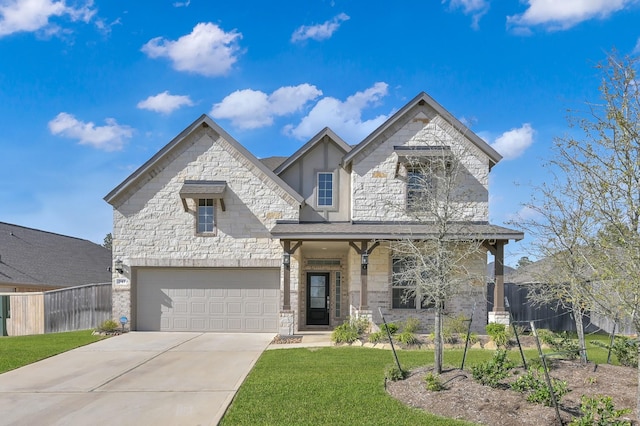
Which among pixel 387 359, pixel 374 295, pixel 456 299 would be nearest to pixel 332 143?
pixel 374 295

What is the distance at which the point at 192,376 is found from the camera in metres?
10.6

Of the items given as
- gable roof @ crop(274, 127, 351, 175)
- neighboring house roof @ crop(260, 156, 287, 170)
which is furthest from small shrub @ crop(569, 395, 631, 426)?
neighboring house roof @ crop(260, 156, 287, 170)

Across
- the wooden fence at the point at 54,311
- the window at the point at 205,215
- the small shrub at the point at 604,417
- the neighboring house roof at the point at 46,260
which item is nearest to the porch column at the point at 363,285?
the window at the point at 205,215

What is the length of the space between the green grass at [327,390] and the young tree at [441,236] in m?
1.49

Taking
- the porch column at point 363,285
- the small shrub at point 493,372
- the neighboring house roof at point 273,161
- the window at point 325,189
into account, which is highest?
the neighboring house roof at point 273,161

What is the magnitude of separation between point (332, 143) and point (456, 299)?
6921mm

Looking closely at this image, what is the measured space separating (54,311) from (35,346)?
510 cm

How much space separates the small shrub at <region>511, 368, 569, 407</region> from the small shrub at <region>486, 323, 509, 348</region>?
20.6 ft

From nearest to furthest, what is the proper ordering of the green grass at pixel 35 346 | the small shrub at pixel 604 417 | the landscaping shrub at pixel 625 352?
the small shrub at pixel 604 417, the landscaping shrub at pixel 625 352, the green grass at pixel 35 346

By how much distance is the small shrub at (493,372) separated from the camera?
8352mm

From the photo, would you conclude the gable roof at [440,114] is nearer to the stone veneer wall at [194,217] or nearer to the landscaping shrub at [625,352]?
the stone veneer wall at [194,217]

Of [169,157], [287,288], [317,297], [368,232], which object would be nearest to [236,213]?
[169,157]

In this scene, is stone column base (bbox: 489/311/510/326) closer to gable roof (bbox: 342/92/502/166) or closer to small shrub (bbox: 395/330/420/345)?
small shrub (bbox: 395/330/420/345)

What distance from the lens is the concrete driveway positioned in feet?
25.7
